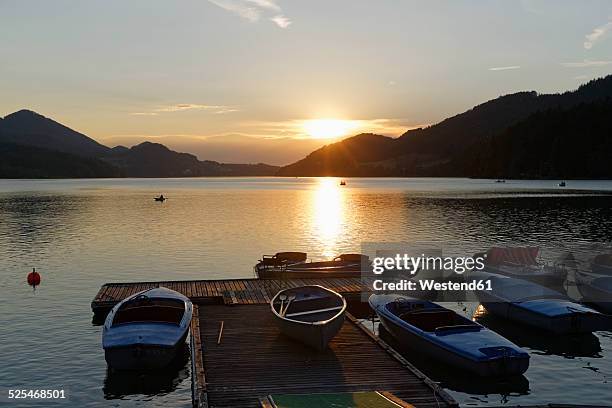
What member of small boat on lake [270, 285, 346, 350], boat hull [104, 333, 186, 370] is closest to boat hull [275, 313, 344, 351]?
small boat on lake [270, 285, 346, 350]

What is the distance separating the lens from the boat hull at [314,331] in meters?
23.2

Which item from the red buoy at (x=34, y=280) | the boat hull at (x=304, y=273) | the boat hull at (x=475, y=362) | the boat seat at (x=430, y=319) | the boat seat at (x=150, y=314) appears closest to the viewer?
the boat hull at (x=475, y=362)

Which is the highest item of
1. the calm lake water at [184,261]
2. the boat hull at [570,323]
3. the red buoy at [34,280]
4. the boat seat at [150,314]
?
the boat seat at [150,314]

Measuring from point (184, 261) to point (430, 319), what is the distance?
37.0 meters

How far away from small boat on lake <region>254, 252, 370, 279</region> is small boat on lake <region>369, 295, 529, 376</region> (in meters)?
11.9

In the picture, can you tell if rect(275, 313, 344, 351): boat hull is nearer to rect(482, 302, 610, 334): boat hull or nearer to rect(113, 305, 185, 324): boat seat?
rect(113, 305, 185, 324): boat seat

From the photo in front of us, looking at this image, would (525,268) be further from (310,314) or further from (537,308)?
(310,314)

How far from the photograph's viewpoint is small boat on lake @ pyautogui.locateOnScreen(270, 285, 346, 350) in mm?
23359

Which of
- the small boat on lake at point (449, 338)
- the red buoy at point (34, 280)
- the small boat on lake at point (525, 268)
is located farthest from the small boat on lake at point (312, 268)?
the red buoy at point (34, 280)

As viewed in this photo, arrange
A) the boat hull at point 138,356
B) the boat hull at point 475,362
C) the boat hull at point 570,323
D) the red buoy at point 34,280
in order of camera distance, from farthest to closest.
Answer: the red buoy at point 34,280, the boat hull at point 570,323, the boat hull at point 138,356, the boat hull at point 475,362

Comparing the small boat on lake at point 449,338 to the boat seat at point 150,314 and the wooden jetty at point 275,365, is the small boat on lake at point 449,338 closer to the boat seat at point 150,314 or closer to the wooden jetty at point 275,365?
the wooden jetty at point 275,365

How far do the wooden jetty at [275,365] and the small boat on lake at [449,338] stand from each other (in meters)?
2.46

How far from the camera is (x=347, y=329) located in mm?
26922

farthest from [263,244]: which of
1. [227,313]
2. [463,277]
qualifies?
[227,313]
